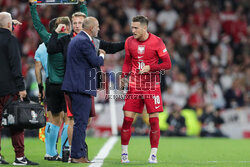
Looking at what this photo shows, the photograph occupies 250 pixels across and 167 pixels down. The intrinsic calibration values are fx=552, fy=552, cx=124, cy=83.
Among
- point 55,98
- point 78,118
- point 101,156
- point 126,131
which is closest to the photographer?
point 78,118

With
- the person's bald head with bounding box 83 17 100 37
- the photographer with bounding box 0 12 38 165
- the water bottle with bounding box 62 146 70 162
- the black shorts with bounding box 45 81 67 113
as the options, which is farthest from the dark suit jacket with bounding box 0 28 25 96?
the water bottle with bounding box 62 146 70 162

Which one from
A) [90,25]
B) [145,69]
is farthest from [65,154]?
[90,25]

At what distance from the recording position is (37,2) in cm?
815

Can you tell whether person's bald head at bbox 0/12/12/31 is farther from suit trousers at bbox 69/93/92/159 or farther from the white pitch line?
the white pitch line

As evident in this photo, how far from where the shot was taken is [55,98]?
27.5ft

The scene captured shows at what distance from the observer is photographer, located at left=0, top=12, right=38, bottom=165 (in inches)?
281

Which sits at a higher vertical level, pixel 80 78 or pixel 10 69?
pixel 10 69

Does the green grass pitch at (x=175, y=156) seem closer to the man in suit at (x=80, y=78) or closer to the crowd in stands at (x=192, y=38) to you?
the man in suit at (x=80, y=78)

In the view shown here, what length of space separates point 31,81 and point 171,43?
677cm

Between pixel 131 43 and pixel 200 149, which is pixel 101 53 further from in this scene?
pixel 200 149

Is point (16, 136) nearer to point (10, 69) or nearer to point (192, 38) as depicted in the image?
point (10, 69)

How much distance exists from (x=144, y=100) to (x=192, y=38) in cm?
1239

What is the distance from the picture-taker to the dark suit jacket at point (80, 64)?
738 centimetres

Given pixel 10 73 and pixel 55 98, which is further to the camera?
pixel 55 98
